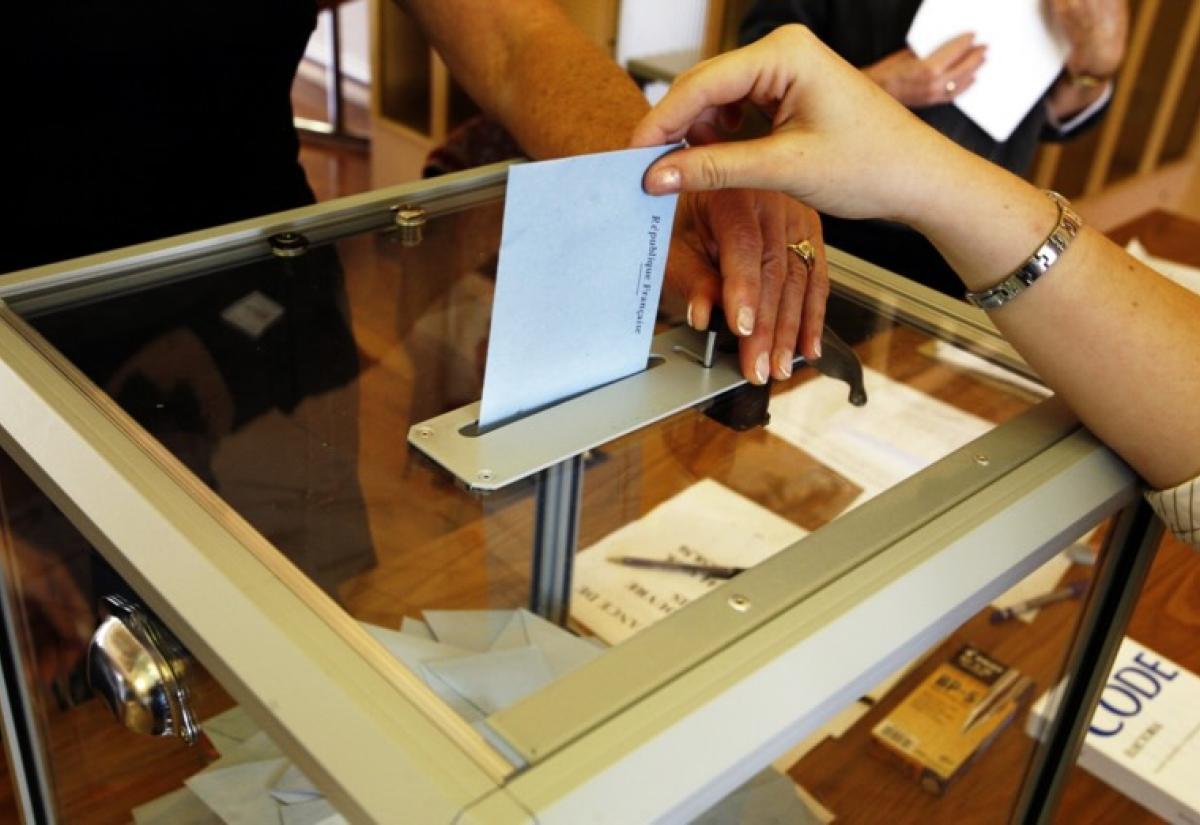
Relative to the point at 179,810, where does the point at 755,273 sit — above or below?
above

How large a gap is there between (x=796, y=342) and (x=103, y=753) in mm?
520

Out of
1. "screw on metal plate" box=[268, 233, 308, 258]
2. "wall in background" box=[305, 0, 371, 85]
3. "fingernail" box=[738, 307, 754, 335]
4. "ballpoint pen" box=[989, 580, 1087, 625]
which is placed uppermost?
"fingernail" box=[738, 307, 754, 335]

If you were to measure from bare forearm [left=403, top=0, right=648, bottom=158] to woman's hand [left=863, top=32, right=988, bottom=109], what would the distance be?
0.52 m

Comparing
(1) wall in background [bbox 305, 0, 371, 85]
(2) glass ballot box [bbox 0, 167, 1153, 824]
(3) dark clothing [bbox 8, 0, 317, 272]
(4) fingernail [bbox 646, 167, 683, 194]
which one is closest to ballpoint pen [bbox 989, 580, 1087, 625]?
(2) glass ballot box [bbox 0, 167, 1153, 824]

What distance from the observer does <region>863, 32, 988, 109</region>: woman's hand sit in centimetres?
146

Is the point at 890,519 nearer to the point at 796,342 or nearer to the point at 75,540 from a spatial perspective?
the point at 796,342

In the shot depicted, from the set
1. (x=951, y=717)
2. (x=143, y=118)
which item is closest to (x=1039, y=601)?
(x=951, y=717)

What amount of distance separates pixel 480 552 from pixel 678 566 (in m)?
0.12

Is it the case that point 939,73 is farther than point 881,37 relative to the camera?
No

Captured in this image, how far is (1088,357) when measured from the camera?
687 mm

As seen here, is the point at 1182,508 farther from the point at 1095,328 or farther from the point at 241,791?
the point at 241,791

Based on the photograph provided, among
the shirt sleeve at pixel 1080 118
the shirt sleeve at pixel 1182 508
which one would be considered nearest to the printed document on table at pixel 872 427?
the shirt sleeve at pixel 1182 508

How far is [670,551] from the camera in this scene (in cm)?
70

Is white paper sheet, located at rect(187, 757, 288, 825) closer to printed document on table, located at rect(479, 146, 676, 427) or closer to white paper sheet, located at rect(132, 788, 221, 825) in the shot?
white paper sheet, located at rect(132, 788, 221, 825)
